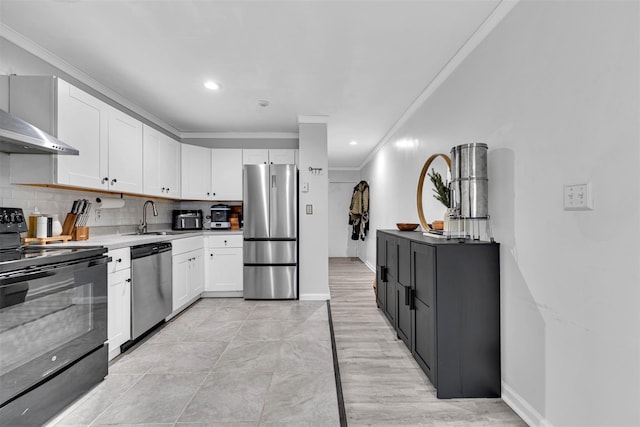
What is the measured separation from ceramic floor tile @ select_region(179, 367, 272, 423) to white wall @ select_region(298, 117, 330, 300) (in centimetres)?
194

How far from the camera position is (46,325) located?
1.71 m

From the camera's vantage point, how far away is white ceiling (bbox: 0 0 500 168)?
1.96 meters

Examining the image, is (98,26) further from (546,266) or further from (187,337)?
(546,266)

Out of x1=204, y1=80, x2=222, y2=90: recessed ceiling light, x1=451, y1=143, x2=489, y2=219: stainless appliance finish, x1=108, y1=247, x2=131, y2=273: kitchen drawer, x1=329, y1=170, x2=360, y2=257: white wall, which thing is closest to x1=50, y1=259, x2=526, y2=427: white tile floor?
x1=108, y1=247, x2=131, y2=273: kitchen drawer

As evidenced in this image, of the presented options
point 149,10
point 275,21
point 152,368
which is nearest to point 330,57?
point 275,21

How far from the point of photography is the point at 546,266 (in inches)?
61.8

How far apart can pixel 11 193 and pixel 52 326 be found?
1.19 m

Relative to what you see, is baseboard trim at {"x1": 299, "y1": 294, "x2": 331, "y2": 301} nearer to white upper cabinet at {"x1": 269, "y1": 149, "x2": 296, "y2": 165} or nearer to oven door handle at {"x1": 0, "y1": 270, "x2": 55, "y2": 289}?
white upper cabinet at {"x1": 269, "y1": 149, "x2": 296, "y2": 165}

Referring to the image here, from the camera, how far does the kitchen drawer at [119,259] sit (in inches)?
93.7

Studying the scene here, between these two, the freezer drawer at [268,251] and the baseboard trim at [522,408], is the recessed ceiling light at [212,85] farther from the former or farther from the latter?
the baseboard trim at [522,408]

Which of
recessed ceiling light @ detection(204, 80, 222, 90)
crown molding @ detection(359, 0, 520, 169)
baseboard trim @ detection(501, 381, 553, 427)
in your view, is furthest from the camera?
recessed ceiling light @ detection(204, 80, 222, 90)

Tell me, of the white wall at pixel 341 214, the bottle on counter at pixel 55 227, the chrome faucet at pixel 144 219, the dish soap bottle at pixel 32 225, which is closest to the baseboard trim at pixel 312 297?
the chrome faucet at pixel 144 219

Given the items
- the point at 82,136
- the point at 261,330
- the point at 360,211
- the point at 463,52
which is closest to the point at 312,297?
the point at 261,330

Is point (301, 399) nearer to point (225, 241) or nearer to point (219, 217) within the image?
point (225, 241)
